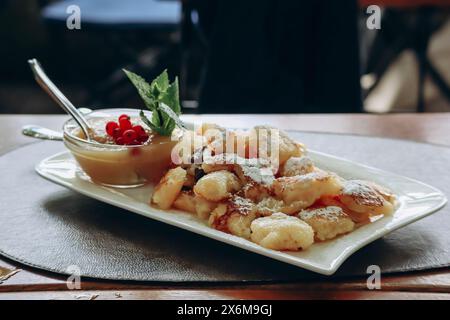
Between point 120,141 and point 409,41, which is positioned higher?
point 409,41

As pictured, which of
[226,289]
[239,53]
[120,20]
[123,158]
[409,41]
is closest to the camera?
[226,289]

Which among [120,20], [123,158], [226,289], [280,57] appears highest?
[120,20]

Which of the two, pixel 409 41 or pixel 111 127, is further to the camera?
pixel 409 41

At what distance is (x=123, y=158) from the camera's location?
2.98 ft

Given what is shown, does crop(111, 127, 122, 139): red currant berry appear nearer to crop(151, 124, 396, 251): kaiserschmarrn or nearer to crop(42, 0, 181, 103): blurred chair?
crop(151, 124, 396, 251): kaiserschmarrn

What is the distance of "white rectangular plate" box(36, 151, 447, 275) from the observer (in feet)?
2.27

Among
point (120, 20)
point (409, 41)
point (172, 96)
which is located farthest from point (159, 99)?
point (409, 41)

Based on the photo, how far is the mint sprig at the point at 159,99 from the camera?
934 millimetres

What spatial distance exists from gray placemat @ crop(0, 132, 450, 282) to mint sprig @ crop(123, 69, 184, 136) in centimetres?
15

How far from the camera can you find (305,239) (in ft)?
2.30

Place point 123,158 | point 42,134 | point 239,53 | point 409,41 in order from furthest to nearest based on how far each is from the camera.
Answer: point 409,41 → point 239,53 → point 42,134 → point 123,158

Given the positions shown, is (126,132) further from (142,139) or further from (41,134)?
(41,134)

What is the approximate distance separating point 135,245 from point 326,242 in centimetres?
24

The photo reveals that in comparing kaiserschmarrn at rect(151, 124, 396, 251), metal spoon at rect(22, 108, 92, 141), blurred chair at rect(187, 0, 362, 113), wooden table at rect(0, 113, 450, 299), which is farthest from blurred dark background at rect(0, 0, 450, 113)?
wooden table at rect(0, 113, 450, 299)
